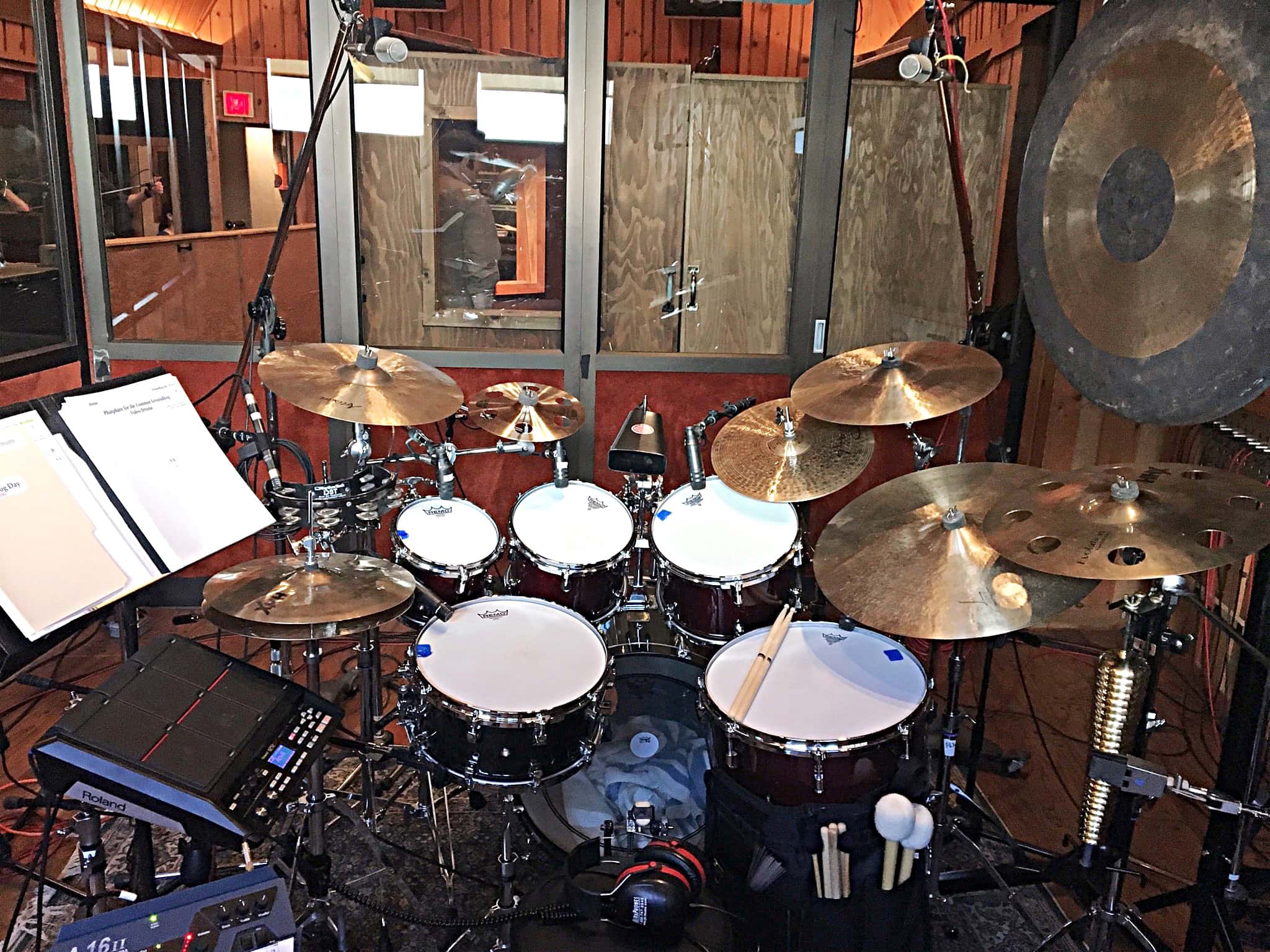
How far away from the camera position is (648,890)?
181cm

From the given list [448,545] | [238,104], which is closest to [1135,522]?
[448,545]

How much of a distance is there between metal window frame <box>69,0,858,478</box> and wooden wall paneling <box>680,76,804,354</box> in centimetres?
8

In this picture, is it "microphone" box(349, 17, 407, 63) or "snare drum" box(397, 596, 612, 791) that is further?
"microphone" box(349, 17, 407, 63)

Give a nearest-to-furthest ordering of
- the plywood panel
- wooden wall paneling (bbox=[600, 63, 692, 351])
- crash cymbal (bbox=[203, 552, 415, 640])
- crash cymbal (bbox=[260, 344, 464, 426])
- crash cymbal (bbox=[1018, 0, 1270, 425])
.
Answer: crash cymbal (bbox=[1018, 0, 1270, 425]) → crash cymbal (bbox=[203, 552, 415, 640]) → crash cymbal (bbox=[260, 344, 464, 426]) → wooden wall paneling (bbox=[600, 63, 692, 351]) → the plywood panel

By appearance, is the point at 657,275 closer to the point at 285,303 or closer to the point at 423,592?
the point at 285,303

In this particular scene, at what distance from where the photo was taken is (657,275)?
147 inches

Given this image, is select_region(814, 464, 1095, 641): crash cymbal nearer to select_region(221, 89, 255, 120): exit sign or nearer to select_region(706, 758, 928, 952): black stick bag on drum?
select_region(706, 758, 928, 952): black stick bag on drum

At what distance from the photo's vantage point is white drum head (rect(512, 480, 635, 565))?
261 cm

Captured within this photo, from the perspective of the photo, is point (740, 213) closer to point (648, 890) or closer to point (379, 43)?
point (379, 43)

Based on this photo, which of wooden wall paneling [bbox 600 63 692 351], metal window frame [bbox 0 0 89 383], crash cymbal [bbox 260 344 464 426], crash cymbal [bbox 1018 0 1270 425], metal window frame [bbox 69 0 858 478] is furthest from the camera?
wooden wall paneling [bbox 600 63 692 351]

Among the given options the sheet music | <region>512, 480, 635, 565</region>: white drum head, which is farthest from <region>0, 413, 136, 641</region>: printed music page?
<region>512, 480, 635, 565</region>: white drum head

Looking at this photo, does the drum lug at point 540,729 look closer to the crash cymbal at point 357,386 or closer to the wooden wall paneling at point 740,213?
the crash cymbal at point 357,386

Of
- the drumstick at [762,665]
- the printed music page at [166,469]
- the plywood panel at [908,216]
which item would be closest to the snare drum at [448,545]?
the printed music page at [166,469]

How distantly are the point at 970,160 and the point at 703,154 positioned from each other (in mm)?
1007
